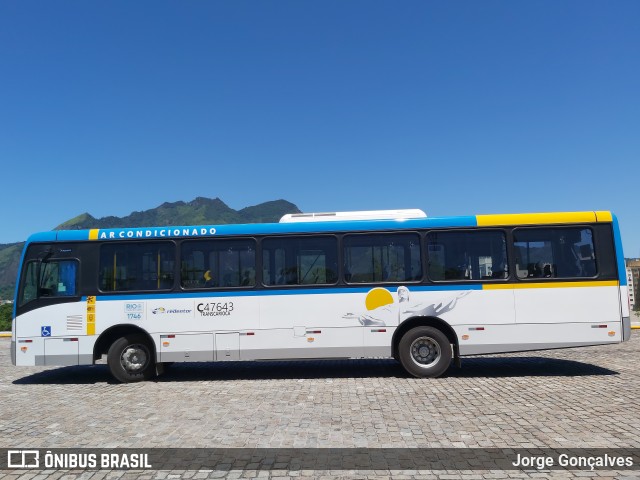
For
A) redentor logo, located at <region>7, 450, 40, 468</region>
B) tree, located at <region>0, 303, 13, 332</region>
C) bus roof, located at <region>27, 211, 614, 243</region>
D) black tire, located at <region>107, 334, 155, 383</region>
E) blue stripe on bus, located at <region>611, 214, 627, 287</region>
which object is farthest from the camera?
tree, located at <region>0, 303, 13, 332</region>

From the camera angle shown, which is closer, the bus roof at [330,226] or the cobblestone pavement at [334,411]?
the cobblestone pavement at [334,411]

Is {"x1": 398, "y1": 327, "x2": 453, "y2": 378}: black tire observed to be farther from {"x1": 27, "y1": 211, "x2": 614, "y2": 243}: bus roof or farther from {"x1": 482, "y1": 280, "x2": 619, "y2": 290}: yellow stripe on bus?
{"x1": 27, "y1": 211, "x2": 614, "y2": 243}: bus roof

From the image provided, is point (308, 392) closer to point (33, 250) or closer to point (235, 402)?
point (235, 402)

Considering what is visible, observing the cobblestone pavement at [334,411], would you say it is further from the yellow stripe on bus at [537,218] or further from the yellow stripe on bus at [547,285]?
the yellow stripe on bus at [537,218]

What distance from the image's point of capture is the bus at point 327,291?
975cm

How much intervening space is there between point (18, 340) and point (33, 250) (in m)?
1.97

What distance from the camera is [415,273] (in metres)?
9.96

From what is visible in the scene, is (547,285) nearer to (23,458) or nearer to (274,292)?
(274,292)

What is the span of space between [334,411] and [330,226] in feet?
14.0

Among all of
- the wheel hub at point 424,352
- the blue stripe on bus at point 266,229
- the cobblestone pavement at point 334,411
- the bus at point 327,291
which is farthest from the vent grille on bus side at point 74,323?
the wheel hub at point 424,352

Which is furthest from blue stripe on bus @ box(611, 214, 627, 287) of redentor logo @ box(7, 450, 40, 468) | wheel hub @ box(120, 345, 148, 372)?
redentor logo @ box(7, 450, 40, 468)

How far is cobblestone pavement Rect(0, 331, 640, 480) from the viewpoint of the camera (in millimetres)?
5578

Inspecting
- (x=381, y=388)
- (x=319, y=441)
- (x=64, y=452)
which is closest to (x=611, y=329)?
(x=381, y=388)

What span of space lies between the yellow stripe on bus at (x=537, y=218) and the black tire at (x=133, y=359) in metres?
7.75
